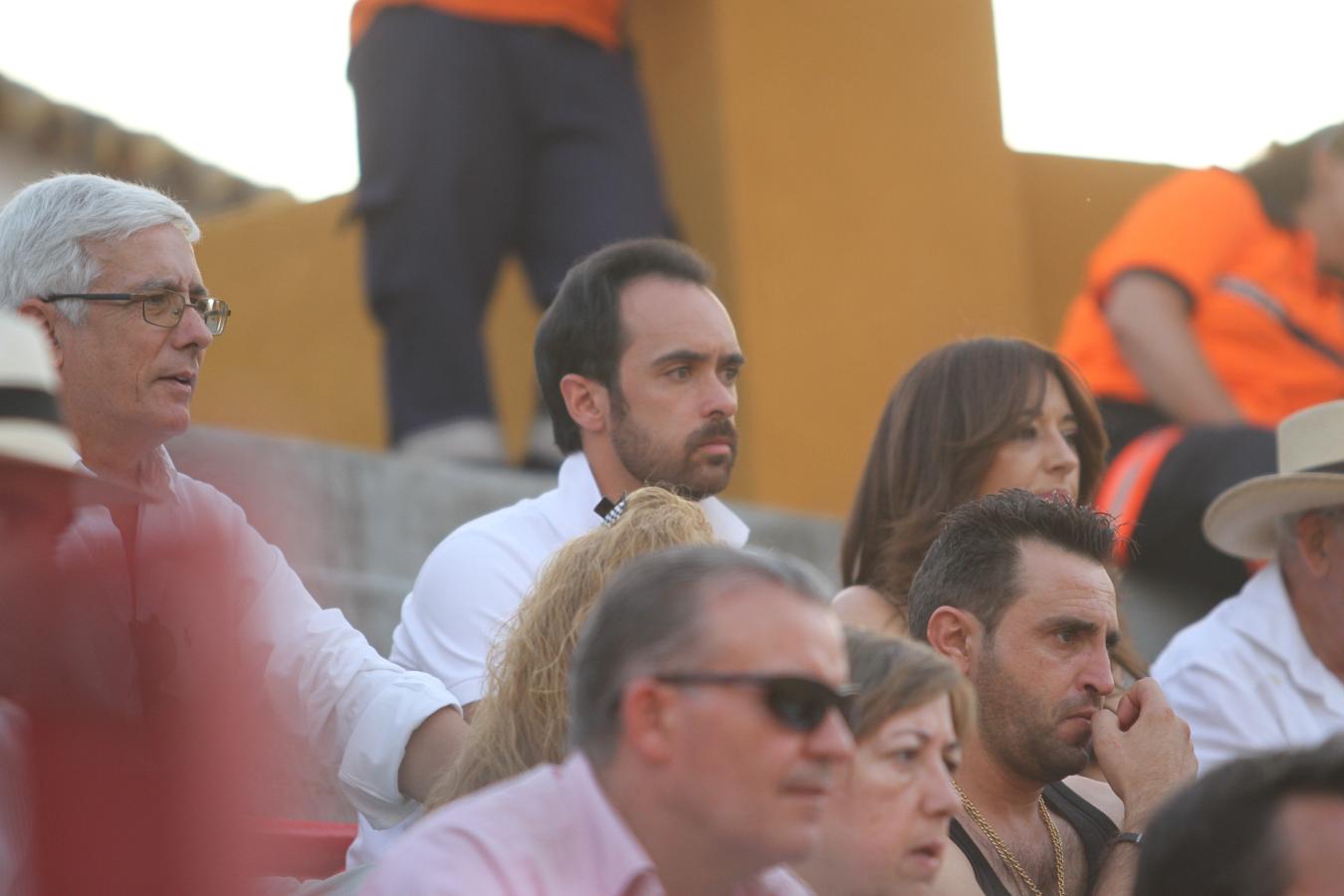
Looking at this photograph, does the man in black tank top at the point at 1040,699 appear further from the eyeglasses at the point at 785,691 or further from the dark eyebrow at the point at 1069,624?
the eyeglasses at the point at 785,691

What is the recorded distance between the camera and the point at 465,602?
375cm

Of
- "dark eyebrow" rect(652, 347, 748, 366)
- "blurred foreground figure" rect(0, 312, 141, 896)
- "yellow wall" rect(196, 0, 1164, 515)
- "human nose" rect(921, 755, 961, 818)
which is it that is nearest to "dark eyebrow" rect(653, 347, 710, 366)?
"dark eyebrow" rect(652, 347, 748, 366)

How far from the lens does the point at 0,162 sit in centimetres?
1062

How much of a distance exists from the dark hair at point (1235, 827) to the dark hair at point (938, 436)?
5.76ft

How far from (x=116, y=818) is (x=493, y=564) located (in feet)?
6.26

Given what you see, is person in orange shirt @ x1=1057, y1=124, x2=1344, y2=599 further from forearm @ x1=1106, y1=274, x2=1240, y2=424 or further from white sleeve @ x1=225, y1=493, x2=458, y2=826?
white sleeve @ x1=225, y1=493, x2=458, y2=826

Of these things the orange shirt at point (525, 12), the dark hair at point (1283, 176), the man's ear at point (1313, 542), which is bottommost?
the man's ear at point (1313, 542)

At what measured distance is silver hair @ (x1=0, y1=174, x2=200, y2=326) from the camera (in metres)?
3.40

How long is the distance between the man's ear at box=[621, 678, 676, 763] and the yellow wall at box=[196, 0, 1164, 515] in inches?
186

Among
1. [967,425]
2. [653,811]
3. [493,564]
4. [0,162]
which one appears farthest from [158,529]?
[0,162]

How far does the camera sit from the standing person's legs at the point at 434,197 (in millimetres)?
5855

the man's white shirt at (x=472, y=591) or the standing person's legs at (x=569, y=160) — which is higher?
the standing person's legs at (x=569, y=160)

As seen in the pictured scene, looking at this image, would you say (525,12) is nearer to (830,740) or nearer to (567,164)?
(567,164)

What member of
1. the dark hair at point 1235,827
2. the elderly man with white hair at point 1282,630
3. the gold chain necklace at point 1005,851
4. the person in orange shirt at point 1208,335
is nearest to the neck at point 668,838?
the dark hair at point 1235,827
